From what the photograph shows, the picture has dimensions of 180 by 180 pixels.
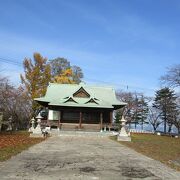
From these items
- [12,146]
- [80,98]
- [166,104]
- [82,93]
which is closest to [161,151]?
[12,146]

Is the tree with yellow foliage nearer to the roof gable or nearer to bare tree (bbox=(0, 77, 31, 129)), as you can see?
bare tree (bbox=(0, 77, 31, 129))

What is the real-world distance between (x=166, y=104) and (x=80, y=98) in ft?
91.6

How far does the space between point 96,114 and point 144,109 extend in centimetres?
3138

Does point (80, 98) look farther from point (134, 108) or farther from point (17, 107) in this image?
point (134, 108)

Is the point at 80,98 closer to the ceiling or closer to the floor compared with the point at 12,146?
closer to the ceiling

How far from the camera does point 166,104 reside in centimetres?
6147

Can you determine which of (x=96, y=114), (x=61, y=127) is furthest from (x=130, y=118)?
(x=61, y=127)

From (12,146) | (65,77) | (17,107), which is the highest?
(65,77)

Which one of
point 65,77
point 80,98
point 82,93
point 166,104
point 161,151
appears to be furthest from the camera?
point 166,104

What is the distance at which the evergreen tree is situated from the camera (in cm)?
5957

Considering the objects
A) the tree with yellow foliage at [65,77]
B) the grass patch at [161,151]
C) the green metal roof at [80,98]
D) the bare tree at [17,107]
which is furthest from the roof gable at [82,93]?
the grass patch at [161,151]

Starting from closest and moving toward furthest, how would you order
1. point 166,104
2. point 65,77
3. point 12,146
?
point 12,146 → point 65,77 → point 166,104

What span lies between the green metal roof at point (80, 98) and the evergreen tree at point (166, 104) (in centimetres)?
1900

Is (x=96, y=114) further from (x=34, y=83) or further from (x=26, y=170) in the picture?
(x=26, y=170)
